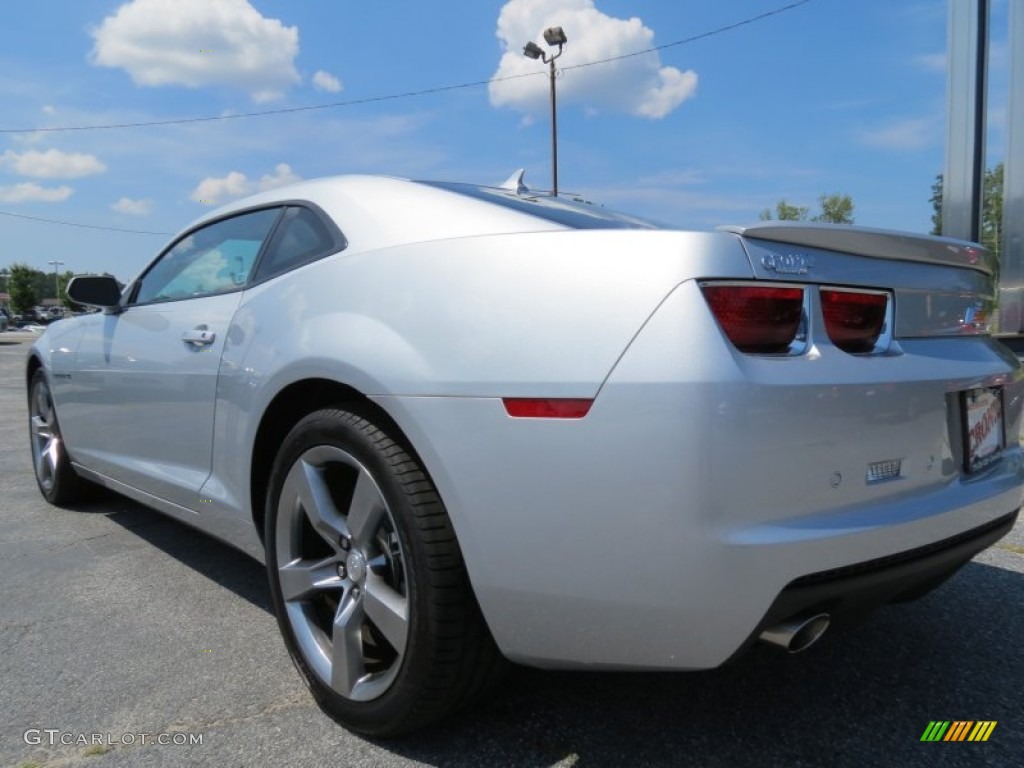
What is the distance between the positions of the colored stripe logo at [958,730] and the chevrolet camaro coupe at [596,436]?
1.10ft

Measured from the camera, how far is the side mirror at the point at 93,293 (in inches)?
138

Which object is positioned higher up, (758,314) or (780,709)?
(758,314)

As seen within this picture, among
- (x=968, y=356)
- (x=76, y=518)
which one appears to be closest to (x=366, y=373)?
(x=968, y=356)

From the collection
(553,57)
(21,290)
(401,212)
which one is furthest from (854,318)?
(21,290)

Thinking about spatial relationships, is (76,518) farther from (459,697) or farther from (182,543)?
(459,697)

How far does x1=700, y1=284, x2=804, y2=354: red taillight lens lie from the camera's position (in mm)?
1532

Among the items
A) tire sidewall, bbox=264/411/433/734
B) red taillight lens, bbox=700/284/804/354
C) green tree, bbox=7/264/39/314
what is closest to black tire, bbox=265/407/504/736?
tire sidewall, bbox=264/411/433/734

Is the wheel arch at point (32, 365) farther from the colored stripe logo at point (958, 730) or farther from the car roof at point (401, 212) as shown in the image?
the colored stripe logo at point (958, 730)

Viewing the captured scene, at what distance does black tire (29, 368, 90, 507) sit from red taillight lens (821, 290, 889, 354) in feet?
12.6

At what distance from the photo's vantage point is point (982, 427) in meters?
1.99

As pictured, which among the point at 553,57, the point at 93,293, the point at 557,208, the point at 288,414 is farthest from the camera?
the point at 553,57

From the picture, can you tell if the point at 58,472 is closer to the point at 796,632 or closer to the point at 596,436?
the point at 596,436

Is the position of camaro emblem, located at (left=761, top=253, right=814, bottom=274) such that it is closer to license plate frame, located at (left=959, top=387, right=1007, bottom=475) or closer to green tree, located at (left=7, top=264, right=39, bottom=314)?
license plate frame, located at (left=959, top=387, right=1007, bottom=475)

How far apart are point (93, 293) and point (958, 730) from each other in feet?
12.0
